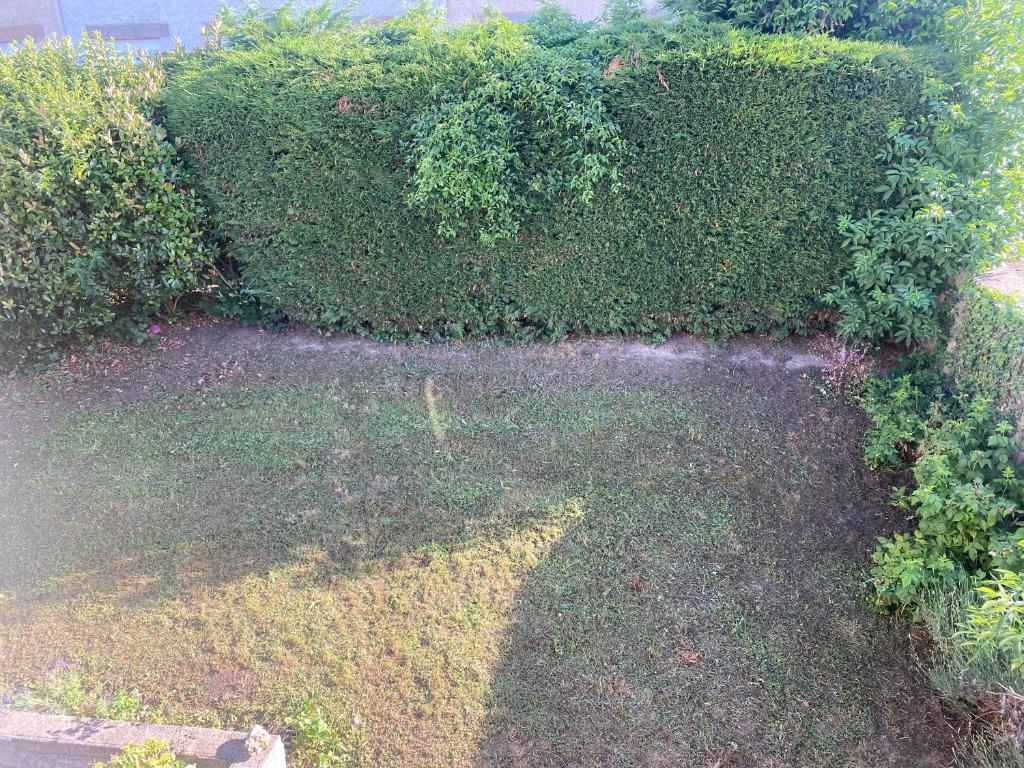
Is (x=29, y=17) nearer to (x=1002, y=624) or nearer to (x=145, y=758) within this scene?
(x=145, y=758)

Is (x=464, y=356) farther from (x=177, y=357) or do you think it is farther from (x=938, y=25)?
(x=938, y=25)

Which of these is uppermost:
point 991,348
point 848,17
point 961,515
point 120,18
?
point 120,18

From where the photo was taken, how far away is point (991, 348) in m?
3.55

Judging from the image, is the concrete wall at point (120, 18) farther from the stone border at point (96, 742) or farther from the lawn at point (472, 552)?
the stone border at point (96, 742)

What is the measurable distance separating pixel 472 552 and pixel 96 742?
1813 millimetres

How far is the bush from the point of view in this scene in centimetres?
456

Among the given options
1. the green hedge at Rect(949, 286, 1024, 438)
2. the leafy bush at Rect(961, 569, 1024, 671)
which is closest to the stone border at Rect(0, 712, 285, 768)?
the leafy bush at Rect(961, 569, 1024, 671)

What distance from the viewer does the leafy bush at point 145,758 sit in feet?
7.32

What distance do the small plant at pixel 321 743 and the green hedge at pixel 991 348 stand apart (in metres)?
3.38

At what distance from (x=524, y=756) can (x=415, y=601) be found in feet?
3.11

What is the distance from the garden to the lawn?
0.07ft

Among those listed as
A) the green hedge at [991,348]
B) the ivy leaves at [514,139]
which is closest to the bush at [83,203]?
the ivy leaves at [514,139]

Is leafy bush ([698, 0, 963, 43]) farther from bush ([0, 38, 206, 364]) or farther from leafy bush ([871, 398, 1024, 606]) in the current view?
bush ([0, 38, 206, 364])

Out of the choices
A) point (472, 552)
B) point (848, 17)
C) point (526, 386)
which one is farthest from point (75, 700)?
point (848, 17)
